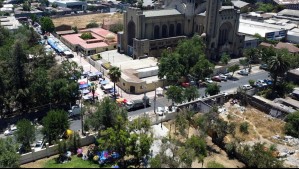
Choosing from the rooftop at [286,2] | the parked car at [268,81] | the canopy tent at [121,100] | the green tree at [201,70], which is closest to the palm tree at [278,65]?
the parked car at [268,81]

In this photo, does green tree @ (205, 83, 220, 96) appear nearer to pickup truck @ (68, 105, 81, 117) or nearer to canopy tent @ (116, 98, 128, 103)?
canopy tent @ (116, 98, 128, 103)

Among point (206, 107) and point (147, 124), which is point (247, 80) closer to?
point (206, 107)

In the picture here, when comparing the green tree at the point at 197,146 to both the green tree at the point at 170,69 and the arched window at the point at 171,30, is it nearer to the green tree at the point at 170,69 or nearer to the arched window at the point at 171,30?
the green tree at the point at 170,69

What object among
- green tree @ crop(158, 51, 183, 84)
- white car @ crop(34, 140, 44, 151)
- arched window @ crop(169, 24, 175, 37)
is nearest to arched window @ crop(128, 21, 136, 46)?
arched window @ crop(169, 24, 175, 37)

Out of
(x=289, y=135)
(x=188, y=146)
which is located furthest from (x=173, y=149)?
(x=289, y=135)

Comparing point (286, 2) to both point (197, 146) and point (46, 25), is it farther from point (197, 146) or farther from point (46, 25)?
point (197, 146)

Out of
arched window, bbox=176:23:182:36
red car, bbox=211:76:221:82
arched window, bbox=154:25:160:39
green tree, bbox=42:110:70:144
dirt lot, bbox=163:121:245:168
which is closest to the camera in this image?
dirt lot, bbox=163:121:245:168
